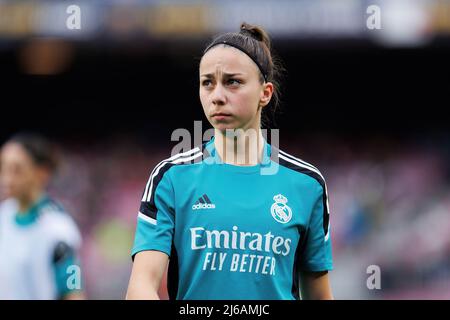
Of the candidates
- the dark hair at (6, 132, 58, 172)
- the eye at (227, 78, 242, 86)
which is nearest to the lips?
the eye at (227, 78, 242, 86)

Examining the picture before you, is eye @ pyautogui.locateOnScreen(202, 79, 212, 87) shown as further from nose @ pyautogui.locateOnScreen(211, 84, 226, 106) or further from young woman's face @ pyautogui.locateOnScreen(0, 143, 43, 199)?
young woman's face @ pyautogui.locateOnScreen(0, 143, 43, 199)

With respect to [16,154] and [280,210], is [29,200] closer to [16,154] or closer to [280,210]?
[16,154]

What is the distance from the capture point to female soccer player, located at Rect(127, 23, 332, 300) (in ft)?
10.3

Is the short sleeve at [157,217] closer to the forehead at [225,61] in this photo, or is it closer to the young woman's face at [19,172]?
the forehead at [225,61]

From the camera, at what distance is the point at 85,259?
40.2 feet

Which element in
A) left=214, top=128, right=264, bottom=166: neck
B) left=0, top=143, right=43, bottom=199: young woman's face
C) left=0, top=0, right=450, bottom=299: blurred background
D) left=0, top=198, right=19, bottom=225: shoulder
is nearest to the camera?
left=214, top=128, right=264, bottom=166: neck

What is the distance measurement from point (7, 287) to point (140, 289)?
361cm

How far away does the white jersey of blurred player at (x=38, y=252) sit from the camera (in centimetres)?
591

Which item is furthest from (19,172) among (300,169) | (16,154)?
(300,169)

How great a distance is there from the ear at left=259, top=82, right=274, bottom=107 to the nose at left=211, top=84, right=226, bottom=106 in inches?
9.9

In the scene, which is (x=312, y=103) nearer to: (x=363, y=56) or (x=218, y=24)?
(x=363, y=56)

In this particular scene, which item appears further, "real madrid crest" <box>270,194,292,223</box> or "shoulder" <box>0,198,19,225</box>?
"shoulder" <box>0,198,19,225</box>

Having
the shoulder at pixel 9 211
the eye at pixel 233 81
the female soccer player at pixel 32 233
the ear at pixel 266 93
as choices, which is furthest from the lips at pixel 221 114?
the shoulder at pixel 9 211
